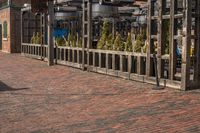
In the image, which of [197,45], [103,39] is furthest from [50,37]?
[197,45]

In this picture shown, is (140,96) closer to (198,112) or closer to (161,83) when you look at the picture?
(161,83)

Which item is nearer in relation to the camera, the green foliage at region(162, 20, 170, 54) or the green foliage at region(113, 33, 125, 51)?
the green foliage at region(162, 20, 170, 54)

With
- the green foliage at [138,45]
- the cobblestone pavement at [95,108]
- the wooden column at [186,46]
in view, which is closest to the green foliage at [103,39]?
the green foliage at [138,45]

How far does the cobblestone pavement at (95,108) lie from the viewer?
736 centimetres

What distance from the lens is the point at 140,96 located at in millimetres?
10180

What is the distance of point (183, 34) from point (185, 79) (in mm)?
1215

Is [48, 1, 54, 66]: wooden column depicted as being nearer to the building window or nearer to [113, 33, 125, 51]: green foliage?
[113, 33, 125, 51]: green foliage

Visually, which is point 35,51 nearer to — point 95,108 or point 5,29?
point 5,29

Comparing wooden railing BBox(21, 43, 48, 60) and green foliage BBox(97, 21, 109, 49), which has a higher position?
green foliage BBox(97, 21, 109, 49)

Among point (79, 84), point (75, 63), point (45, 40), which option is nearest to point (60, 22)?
point (45, 40)

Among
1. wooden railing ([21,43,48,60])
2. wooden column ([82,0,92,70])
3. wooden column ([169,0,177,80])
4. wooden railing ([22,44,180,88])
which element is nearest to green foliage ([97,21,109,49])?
wooden railing ([22,44,180,88])

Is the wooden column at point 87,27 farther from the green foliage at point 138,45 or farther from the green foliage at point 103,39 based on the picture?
the green foliage at point 138,45

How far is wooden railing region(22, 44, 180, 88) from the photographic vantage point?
1271 centimetres

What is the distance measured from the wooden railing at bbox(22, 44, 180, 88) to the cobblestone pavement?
0.39 m
